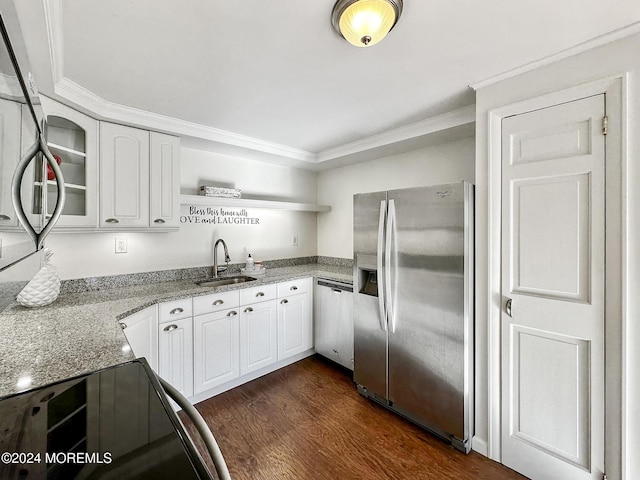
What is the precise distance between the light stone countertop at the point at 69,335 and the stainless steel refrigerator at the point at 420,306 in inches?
53.6

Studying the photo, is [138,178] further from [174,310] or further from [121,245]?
[174,310]

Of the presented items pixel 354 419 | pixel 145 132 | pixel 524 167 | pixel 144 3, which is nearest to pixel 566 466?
pixel 354 419

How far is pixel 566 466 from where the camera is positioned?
1.52 metres

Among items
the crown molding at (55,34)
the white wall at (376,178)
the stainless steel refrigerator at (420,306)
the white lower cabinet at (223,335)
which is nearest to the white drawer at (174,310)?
the white lower cabinet at (223,335)

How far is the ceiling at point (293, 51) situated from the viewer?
1214 millimetres

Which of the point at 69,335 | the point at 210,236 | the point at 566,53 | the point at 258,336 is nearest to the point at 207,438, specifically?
the point at 69,335

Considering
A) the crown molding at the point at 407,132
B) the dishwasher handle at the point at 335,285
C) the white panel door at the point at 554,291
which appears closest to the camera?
the white panel door at the point at 554,291

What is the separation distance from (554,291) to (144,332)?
2.51 metres

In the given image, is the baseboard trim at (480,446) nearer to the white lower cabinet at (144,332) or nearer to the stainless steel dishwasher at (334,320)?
the stainless steel dishwasher at (334,320)

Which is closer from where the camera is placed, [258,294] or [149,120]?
[149,120]

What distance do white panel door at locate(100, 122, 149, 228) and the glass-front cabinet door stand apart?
5 cm

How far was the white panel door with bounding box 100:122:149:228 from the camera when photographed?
2088mm

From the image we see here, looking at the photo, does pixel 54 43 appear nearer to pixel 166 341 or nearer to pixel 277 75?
pixel 277 75

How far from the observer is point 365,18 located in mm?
1169
